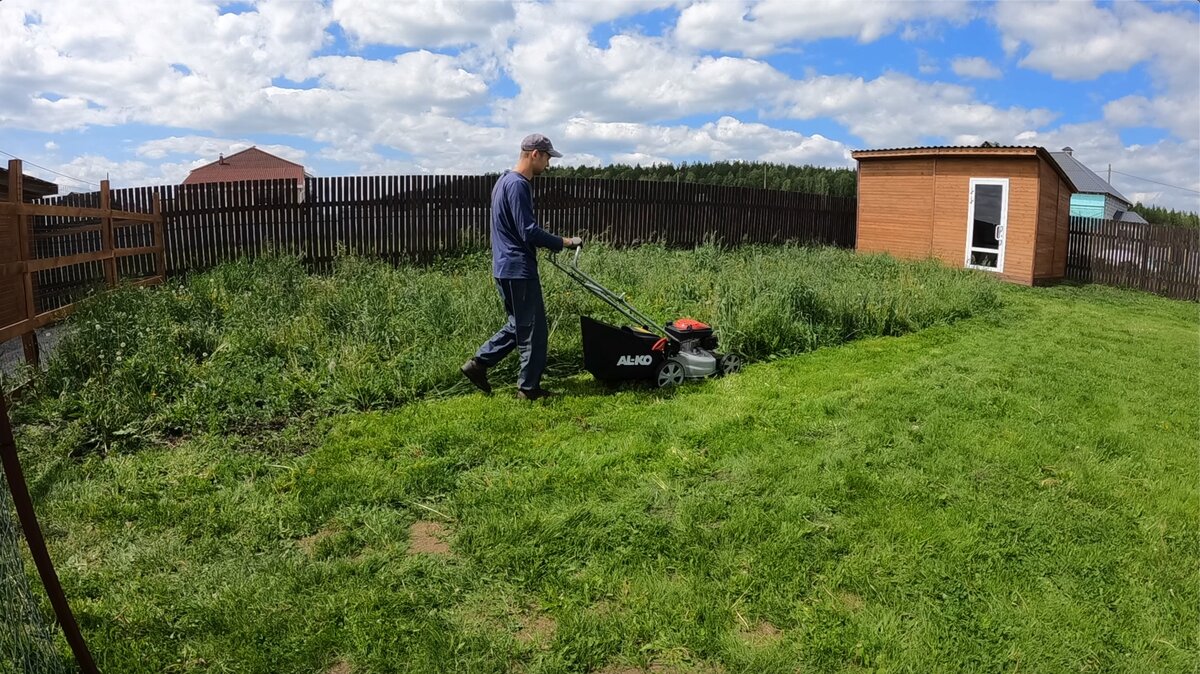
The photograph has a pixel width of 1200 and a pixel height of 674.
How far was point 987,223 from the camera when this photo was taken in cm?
1708

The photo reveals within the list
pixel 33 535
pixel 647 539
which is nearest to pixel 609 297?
pixel 647 539

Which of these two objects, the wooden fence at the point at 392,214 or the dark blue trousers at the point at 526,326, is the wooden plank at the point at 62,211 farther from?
the dark blue trousers at the point at 526,326

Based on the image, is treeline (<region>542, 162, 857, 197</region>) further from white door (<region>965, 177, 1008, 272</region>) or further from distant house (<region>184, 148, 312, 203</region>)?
distant house (<region>184, 148, 312, 203</region>)

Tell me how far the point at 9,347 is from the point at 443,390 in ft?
13.4

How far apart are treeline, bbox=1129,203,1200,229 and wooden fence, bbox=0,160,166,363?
35.7 metres

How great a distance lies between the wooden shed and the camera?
632 inches

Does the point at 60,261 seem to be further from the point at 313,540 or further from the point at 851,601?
the point at 851,601

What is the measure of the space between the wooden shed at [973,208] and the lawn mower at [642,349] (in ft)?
39.1

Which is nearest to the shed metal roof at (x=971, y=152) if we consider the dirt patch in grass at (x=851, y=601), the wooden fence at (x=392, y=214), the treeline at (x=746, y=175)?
the wooden fence at (x=392, y=214)

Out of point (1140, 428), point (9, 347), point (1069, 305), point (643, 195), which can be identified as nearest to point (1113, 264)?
point (1069, 305)

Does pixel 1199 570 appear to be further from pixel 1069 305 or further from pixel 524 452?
pixel 1069 305

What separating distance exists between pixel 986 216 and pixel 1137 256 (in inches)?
133

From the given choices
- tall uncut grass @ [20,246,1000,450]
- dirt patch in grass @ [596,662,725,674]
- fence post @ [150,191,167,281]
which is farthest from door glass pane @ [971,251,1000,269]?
dirt patch in grass @ [596,662,725,674]

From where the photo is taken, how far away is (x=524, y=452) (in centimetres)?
473
